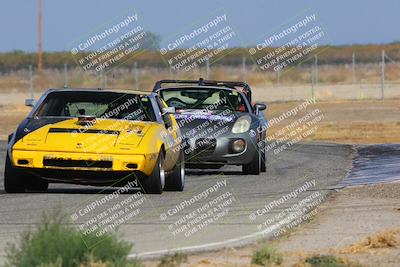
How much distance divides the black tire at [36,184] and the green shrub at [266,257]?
7110 millimetres

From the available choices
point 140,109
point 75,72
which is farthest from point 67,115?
point 75,72

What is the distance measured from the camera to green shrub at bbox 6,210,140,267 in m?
9.05

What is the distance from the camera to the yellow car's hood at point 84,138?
651 inches

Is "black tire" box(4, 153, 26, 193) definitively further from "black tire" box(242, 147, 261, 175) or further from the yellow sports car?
"black tire" box(242, 147, 261, 175)

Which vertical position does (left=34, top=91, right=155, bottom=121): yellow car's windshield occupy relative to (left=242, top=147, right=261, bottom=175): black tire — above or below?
above

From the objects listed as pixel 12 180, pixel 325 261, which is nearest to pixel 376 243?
pixel 325 261

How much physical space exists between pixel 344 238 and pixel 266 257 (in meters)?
2.08

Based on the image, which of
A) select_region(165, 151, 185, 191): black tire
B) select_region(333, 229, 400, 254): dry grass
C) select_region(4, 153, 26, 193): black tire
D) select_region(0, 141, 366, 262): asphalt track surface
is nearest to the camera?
select_region(333, 229, 400, 254): dry grass

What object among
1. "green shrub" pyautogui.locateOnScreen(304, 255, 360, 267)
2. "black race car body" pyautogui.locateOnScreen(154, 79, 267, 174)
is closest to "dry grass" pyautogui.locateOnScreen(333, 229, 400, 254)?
"green shrub" pyautogui.locateOnScreen(304, 255, 360, 267)

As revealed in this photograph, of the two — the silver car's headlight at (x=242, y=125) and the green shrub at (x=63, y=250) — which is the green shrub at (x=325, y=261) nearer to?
the green shrub at (x=63, y=250)

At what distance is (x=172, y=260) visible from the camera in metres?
9.90

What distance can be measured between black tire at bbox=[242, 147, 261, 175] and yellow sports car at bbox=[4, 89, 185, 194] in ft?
11.5

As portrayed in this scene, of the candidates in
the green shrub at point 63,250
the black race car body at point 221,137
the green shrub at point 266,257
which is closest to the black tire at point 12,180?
the black race car body at point 221,137

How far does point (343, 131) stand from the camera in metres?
37.5
